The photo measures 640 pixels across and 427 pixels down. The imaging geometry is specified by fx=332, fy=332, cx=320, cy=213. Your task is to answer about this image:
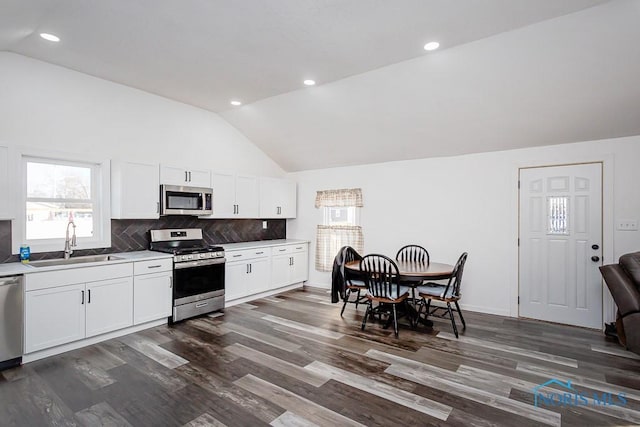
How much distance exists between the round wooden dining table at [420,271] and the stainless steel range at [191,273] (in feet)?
6.01

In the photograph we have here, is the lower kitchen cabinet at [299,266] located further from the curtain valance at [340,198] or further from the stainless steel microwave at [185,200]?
the stainless steel microwave at [185,200]

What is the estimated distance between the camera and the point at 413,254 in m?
5.23

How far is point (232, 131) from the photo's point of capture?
580cm

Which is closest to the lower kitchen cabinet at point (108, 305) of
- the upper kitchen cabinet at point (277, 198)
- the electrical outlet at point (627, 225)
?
the upper kitchen cabinet at point (277, 198)

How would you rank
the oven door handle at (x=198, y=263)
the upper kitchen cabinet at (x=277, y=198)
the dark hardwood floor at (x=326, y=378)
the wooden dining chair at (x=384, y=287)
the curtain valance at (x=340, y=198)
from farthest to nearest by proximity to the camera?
the upper kitchen cabinet at (x=277, y=198)
the curtain valance at (x=340, y=198)
the oven door handle at (x=198, y=263)
the wooden dining chair at (x=384, y=287)
the dark hardwood floor at (x=326, y=378)

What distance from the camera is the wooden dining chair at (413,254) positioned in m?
5.06

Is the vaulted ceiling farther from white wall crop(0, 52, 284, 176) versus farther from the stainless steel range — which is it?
the stainless steel range

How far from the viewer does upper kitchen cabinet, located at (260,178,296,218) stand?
5.99 meters

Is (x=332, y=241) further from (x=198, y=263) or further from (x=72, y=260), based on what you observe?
(x=72, y=260)

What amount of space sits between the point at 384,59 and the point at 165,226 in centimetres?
367

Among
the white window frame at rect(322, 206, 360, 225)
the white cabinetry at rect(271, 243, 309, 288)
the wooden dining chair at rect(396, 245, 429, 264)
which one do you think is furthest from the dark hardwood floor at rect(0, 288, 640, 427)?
the white window frame at rect(322, 206, 360, 225)

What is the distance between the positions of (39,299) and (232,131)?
3.67 m

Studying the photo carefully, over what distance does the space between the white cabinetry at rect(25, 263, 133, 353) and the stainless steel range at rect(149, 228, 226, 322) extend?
57 centimetres

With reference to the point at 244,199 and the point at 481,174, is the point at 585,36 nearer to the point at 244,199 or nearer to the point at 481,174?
the point at 481,174
